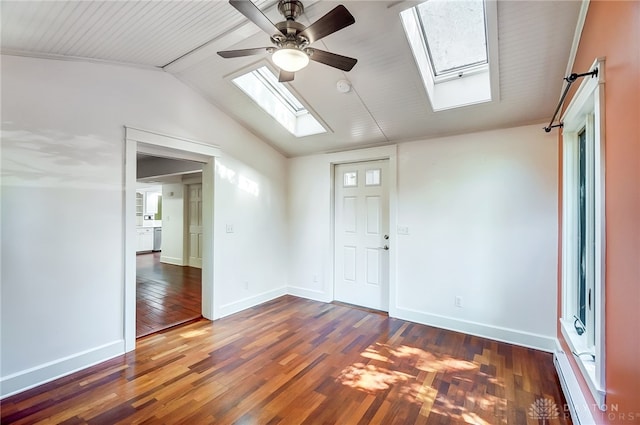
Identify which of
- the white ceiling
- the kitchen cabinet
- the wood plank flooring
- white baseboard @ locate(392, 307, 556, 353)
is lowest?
the wood plank flooring

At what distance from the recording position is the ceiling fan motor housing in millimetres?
1979

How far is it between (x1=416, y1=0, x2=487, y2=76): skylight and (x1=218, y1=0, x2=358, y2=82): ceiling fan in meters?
0.97

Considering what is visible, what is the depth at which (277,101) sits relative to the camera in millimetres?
3764

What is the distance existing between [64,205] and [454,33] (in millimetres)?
3619

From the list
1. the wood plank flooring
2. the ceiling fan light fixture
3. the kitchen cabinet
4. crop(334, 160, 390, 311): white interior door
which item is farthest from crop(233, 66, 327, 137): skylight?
the kitchen cabinet

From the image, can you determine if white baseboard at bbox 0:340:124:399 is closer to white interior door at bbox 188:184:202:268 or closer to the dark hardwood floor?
the dark hardwood floor

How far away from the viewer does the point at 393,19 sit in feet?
6.84

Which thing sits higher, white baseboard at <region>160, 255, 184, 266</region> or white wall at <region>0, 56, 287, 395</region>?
white wall at <region>0, 56, 287, 395</region>

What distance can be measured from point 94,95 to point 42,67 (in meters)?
0.36

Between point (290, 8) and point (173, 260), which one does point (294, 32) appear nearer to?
point (290, 8)

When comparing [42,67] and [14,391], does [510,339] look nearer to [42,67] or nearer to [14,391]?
[14,391]

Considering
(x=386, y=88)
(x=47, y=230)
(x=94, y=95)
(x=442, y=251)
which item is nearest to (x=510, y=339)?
(x=442, y=251)

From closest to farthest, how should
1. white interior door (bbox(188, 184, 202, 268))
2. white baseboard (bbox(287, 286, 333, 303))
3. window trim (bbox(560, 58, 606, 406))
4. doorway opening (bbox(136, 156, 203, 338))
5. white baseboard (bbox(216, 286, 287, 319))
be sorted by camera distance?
window trim (bbox(560, 58, 606, 406)) < white baseboard (bbox(216, 286, 287, 319)) < doorway opening (bbox(136, 156, 203, 338)) < white baseboard (bbox(287, 286, 333, 303)) < white interior door (bbox(188, 184, 202, 268))

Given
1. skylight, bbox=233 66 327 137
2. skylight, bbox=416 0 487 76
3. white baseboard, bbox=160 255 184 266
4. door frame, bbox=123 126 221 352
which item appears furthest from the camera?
white baseboard, bbox=160 255 184 266
